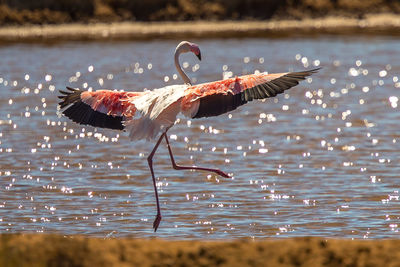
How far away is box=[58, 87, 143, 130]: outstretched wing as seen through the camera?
9703 mm

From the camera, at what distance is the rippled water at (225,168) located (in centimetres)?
1012

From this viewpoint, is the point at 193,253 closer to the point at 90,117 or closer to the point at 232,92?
the point at 232,92

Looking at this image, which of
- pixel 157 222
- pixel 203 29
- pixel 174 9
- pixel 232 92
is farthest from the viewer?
pixel 174 9

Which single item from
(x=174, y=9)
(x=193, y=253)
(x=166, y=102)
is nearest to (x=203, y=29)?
(x=174, y=9)

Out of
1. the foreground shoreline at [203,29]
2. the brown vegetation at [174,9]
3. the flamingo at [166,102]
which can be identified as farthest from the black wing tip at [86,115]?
the brown vegetation at [174,9]

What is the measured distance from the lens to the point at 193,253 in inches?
257

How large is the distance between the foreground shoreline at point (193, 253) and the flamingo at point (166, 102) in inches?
93.5

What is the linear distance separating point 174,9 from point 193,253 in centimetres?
3693

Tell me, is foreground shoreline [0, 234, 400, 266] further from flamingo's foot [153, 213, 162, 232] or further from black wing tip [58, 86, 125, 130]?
black wing tip [58, 86, 125, 130]

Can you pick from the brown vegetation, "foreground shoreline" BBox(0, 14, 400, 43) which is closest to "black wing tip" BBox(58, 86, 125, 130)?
"foreground shoreline" BBox(0, 14, 400, 43)

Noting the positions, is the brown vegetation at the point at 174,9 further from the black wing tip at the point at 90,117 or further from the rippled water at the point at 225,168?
the black wing tip at the point at 90,117

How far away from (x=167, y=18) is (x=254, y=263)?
3746cm

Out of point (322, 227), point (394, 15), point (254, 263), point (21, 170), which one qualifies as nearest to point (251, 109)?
point (21, 170)

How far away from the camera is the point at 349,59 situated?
31266 millimetres
